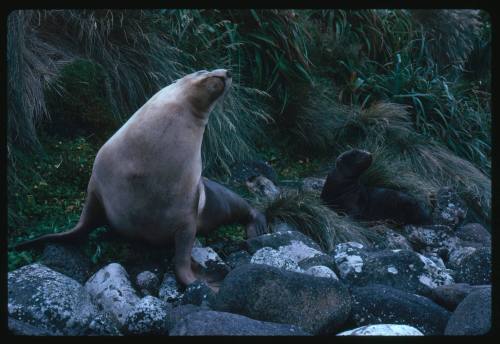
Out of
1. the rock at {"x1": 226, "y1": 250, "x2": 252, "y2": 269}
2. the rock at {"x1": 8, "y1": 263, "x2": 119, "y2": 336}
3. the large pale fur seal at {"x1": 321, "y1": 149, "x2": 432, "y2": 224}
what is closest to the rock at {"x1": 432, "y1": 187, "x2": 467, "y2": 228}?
the large pale fur seal at {"x1": 321, "y1": 149, "x2": 432, "y2": 224}

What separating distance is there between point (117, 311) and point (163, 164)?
0.86 metres

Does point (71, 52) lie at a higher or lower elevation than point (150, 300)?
higher

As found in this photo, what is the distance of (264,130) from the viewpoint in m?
6.66

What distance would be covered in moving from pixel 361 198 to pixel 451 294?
2867 millimetres

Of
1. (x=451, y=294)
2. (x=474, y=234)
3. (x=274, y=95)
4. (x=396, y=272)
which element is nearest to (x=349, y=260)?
(x=396, y=272)

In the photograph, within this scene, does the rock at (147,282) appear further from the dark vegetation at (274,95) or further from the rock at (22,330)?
the rock at (22,330)

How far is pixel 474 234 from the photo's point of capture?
5.73 m

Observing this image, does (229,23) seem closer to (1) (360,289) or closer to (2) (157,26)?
(2) (157,26)

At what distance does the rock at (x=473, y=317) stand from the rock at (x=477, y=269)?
3.41 feet

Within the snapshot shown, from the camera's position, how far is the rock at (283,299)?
2684 millimetres

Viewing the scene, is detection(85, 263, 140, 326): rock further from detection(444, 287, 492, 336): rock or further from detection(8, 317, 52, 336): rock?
detection(444, 287, 492, 336): rock

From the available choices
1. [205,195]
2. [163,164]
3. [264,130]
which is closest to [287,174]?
[264,130]

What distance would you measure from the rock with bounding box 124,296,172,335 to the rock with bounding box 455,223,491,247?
366cm

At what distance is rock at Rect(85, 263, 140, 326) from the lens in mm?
2941
